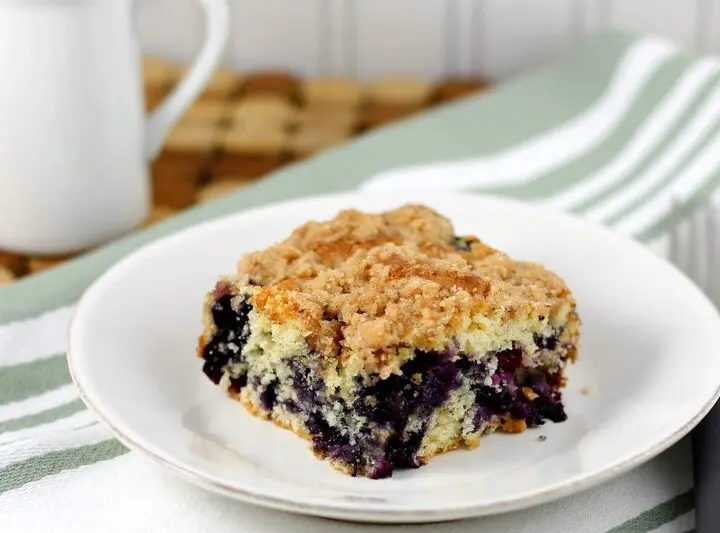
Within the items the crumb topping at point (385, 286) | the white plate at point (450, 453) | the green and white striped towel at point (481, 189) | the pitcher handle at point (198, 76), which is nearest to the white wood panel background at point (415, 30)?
the green and white striped towel at point (481, 189)

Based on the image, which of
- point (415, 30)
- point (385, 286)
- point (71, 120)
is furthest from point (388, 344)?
point (415, 30)

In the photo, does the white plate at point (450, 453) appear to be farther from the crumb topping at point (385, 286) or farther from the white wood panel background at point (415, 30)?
the white wood panel background at point (415, 30)

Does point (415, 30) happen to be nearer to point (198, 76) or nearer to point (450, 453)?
point (198, 76)

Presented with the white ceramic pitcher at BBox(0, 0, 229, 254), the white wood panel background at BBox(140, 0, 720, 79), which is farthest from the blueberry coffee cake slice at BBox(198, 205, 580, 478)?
the white wood panel background at BBox(140, 0, 720, 79)

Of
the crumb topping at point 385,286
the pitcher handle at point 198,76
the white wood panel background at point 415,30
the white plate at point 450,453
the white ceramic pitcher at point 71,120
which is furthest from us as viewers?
the white wood panel background at point 415,30

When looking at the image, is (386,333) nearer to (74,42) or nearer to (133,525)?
(133,525)

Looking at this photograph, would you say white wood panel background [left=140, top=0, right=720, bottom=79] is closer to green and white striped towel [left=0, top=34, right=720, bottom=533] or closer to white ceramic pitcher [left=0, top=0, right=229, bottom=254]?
green and white striped towel [left=0, top=34, right=720, bottom=533]
